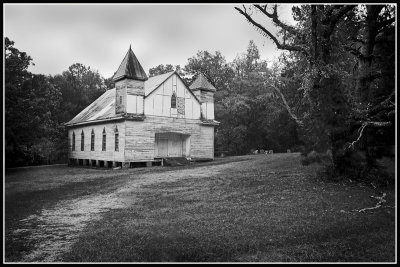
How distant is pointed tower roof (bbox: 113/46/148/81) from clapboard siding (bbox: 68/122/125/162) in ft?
11.8

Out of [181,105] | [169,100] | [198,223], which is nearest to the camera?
[198,223]

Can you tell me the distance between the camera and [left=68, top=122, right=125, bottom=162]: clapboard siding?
80.4ft

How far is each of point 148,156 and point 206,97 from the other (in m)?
7.88

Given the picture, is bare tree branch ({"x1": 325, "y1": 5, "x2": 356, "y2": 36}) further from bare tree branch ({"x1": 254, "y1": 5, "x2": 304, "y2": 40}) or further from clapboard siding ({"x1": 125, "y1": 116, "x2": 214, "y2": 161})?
clapboard siding ({"x1": 125, "y1": 116, "x2": 214, "y2": 161})

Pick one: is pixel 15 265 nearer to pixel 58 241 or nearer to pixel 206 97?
pixel 58 241

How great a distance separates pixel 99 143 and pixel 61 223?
1930cm

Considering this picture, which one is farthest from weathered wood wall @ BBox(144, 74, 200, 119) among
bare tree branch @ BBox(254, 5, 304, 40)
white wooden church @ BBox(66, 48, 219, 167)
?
bare tree branch @ BBox(254, 5, 304, 40)

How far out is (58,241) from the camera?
23.6ft

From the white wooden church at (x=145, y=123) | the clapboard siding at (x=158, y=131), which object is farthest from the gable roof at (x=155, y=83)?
the clapboard siding at (x=158, y=131)

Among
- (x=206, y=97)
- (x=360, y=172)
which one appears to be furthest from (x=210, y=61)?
(x=360, y=172)

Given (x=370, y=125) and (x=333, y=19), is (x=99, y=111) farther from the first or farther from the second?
(x=370, y=125)

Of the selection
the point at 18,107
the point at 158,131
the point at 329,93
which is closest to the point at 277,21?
the point at 329,93

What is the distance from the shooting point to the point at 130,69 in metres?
24.6

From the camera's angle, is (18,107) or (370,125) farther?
(370,125)
